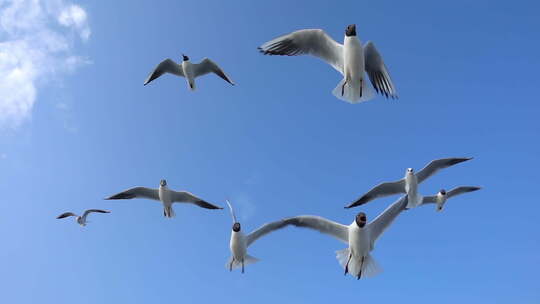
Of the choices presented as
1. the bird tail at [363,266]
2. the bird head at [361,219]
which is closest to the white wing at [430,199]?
the bird tail at [363,266]

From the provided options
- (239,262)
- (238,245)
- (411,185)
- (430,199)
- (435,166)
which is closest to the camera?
(238,245)

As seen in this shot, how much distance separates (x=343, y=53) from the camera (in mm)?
11398

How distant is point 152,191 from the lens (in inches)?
581

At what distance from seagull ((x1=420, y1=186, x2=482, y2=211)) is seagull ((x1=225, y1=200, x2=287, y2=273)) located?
6.42m

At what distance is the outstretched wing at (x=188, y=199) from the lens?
14.5 meters

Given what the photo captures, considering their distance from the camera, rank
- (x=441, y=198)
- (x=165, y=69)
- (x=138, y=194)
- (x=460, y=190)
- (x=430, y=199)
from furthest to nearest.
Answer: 1. (x=460, y=190)
2. (x=430, y=199)
3. (x=441, y=198)
4. (x=165, y=69)
5. (x=138, y=194)

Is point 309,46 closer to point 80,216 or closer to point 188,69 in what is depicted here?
point 188,69

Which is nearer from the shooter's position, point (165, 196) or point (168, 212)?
point (165, 196)

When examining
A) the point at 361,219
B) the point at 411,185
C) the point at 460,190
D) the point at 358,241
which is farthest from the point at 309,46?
the point at 460,190

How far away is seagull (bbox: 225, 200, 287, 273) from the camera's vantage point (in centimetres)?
1244

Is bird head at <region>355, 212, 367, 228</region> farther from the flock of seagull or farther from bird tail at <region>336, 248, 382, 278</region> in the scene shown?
bird tail at <region>336, 248, 382, 278</region>

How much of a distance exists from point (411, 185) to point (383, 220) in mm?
2020

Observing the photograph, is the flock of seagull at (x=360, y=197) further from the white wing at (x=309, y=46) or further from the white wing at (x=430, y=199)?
the white wing at (x=430, y=199)

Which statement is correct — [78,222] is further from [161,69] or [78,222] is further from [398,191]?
[398,191]
